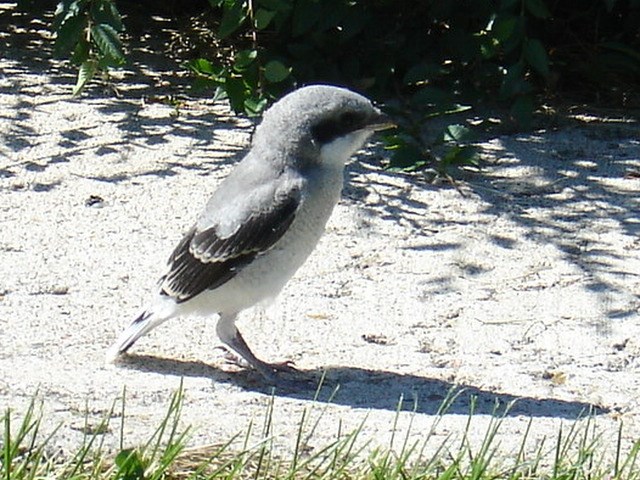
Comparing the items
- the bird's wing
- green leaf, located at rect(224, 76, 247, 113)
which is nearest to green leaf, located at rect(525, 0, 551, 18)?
green leaf, located at rect(224, 76, 247, 113)

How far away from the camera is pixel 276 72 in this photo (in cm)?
730

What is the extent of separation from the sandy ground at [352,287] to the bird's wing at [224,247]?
324 mm

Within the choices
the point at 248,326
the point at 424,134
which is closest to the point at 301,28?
the point at 424,134

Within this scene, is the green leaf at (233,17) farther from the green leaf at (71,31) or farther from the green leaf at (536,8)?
the green leaf at (536,8)

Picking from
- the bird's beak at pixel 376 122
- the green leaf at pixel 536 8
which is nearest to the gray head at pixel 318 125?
the bird's beak at pixel 376 122

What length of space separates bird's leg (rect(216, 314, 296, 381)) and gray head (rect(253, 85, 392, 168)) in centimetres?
65

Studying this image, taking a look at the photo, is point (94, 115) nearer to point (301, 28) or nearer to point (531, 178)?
point (301, 28)

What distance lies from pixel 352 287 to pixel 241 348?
2.95ft

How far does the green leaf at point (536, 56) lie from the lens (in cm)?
732

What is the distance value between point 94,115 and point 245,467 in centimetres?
402

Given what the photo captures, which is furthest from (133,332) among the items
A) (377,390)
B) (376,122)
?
(376,122)

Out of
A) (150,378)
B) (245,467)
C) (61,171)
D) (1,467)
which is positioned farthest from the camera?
(61,171)

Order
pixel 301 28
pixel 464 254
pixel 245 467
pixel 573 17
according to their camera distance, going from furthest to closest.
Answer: pixel 573 17 → pixel 301 28 → pixel 464 254 → pixel 245 467

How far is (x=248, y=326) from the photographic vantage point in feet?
18.3
